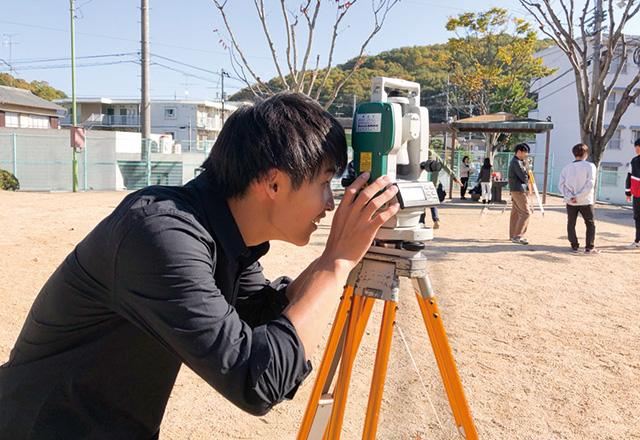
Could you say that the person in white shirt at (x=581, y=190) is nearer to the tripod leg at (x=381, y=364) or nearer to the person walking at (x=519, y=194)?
the person walking at (x=519, y=194)

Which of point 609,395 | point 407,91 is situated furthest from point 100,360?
point 609,395

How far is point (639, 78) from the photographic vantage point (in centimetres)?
1219

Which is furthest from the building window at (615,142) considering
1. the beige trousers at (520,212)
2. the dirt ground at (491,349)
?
the dirt ground at (491,349)

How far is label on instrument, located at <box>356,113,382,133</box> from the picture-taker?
1.74 metres

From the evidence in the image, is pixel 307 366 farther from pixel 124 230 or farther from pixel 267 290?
pixel 267 290

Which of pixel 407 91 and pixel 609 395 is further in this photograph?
pixel 609 395

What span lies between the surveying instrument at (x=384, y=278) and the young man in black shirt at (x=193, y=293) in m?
0.35

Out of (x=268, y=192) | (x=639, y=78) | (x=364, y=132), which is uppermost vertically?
(x=639, y=78)

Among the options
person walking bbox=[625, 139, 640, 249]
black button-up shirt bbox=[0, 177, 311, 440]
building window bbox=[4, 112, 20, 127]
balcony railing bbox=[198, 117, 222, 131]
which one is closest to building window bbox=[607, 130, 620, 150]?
person walking bbox=[625, 139, 640, 249]

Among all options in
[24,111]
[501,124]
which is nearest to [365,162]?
[501,124]

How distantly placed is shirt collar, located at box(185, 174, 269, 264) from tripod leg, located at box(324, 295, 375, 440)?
25.8 inches

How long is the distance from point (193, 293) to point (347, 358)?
0.91 m

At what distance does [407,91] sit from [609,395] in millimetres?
2491

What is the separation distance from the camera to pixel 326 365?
6.05 ft
